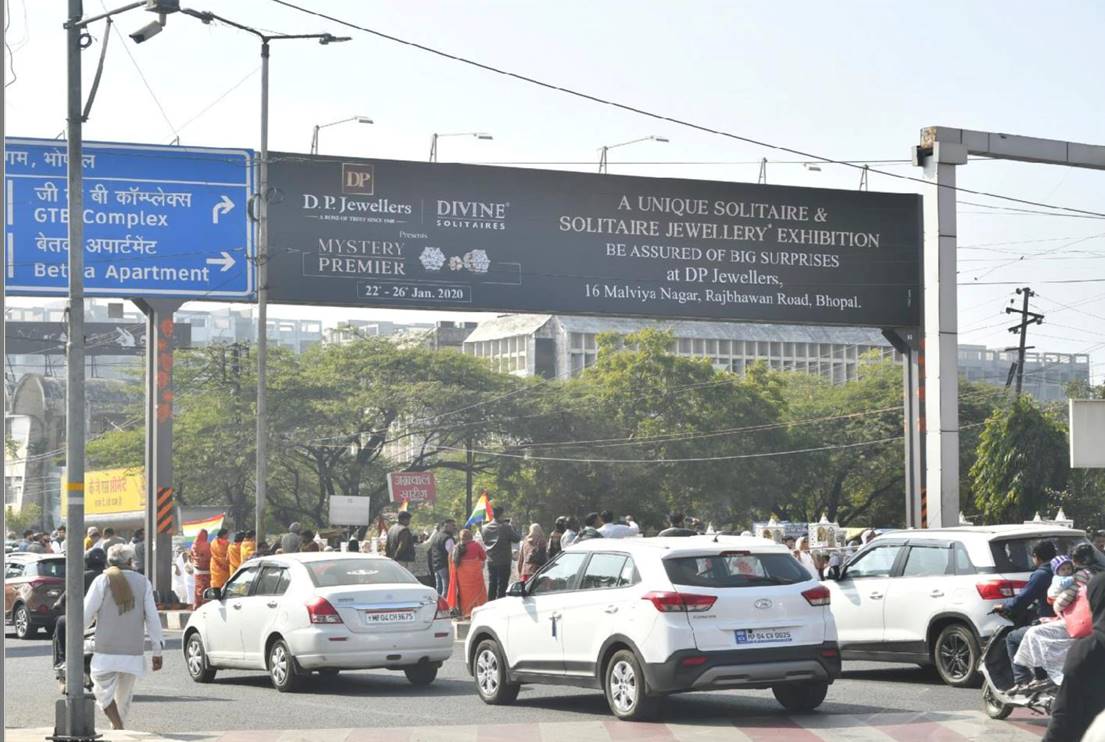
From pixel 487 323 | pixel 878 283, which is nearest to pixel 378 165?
pixel 878 283

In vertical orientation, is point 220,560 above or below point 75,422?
below

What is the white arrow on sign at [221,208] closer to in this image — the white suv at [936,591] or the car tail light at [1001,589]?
the white suv at [936,591]

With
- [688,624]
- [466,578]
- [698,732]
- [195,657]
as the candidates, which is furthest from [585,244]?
[698,732]

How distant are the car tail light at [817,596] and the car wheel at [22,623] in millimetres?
17728

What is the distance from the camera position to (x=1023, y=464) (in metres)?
57.3

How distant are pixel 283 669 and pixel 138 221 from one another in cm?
1270

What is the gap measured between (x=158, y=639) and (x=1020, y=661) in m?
6.97

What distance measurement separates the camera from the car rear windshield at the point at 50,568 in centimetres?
2839

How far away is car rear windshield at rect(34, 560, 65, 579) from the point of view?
28391 mm

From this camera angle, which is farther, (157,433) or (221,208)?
(157,433)

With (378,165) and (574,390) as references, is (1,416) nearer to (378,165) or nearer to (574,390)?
(378,165)

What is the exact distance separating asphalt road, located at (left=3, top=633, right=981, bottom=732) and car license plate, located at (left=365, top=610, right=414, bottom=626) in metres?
0.72

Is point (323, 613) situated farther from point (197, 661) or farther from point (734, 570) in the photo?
point (734, 570)

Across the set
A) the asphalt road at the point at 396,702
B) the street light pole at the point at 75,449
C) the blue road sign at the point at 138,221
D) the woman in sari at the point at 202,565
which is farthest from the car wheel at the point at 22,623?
the street light pole at the point at 75,449
